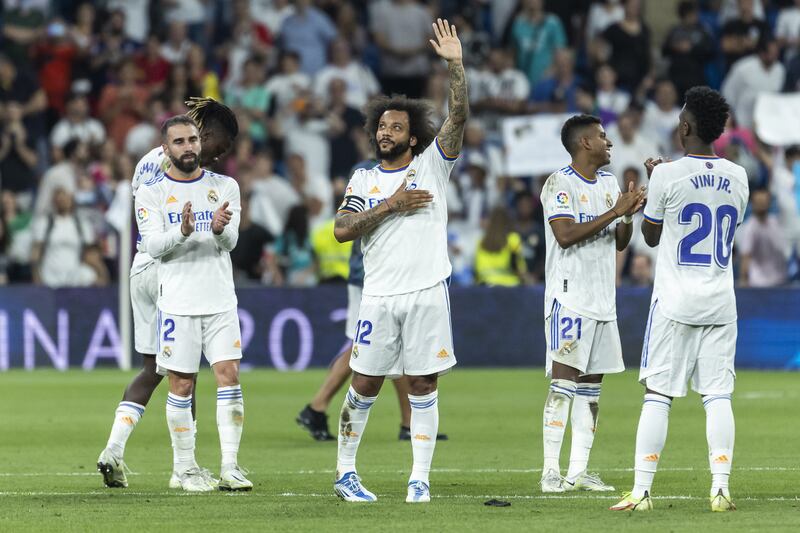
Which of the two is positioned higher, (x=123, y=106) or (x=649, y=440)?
(x=123, y=106)

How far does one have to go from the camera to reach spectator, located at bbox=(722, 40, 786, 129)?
24.4 meters

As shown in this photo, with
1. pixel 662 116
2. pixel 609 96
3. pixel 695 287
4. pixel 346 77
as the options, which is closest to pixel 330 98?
pixel 346 77

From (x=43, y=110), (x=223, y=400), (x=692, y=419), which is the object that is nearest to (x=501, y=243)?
(x=692, y=419)

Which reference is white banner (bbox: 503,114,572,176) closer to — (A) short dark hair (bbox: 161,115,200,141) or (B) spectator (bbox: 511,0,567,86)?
(B) spectator (bbox: 511,0,567,86)

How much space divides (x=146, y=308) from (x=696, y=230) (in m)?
4.01

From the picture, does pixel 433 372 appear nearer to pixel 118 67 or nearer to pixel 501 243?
pixel 501 243

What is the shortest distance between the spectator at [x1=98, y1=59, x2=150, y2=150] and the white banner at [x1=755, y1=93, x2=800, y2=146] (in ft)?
31.1

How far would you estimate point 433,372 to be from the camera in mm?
9531

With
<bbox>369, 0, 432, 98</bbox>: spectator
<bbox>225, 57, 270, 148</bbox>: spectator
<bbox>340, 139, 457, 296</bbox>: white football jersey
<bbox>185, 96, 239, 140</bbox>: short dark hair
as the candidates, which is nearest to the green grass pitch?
<bbox>340, 139, 457, 296</bbox>: white football jersey

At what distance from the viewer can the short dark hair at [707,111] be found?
9094mm

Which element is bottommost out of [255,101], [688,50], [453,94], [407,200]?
[407,200]

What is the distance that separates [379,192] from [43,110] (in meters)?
16.0

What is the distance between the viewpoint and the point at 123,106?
24.2 metres

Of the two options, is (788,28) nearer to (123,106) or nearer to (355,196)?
(123,106)
